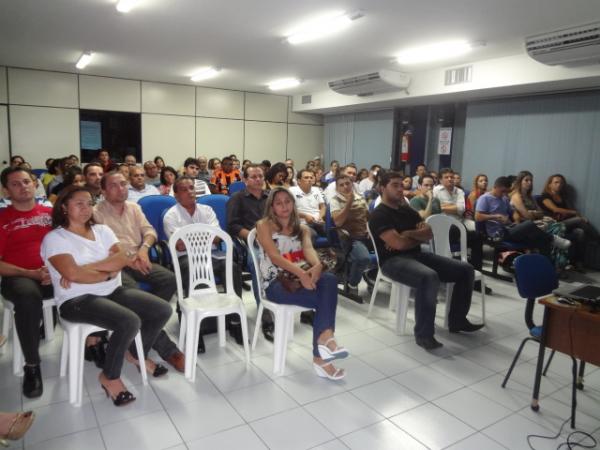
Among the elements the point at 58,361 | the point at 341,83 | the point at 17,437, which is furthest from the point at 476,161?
the point at 17,437

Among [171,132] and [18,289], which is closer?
[18,289]

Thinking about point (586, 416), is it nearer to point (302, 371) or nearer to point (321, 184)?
point (302, 371)

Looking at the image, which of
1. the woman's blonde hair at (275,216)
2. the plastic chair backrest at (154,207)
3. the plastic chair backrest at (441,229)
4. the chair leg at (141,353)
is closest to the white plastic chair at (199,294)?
the chair leg at (141,353)

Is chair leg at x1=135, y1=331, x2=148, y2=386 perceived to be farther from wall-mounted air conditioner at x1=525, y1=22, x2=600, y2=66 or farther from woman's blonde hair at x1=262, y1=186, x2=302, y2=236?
wall-mounted air conditioner at x1=525, y1=22, x2=600, y2=66

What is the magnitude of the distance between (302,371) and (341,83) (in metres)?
5.62

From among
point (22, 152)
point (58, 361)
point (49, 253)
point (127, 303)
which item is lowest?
point (58, 361)

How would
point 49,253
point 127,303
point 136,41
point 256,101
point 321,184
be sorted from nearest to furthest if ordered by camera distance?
point 49,253, point 127,303, point 136,41, point 321,184, point 256,101

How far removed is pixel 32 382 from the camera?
7.79 ft

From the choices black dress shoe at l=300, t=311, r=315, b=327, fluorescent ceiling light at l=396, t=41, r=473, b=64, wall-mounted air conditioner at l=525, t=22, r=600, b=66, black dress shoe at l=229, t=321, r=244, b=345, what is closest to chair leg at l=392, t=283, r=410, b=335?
black dress shoe at l=300, t=311, r=315, b=327

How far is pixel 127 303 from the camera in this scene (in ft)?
8.09

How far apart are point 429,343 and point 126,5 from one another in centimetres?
395

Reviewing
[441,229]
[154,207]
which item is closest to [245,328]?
[154,207]

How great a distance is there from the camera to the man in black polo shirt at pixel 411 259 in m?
3.16

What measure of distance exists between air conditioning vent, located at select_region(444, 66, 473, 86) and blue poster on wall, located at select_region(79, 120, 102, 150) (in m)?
6.31
